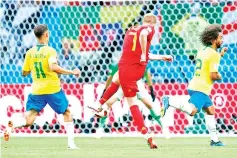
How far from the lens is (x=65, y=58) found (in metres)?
15.2

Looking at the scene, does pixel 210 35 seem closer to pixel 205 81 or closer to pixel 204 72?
pixel 204 72

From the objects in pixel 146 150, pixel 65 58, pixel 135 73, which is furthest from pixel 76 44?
pixel 146 150

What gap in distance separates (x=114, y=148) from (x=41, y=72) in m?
1.32

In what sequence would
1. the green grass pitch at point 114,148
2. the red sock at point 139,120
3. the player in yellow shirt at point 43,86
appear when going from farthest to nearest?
the player in yellow shirt at point 43,86, the red sock at point 139,120, the green grass pitch at point 114,148

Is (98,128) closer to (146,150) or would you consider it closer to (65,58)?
(65,58)

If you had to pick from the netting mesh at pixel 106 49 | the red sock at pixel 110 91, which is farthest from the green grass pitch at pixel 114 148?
the netting mesh at pixel 106 49

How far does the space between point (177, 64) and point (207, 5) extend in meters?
1.06

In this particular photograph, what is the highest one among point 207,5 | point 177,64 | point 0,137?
point 207,5

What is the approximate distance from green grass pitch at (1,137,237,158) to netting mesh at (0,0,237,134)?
3.38ft

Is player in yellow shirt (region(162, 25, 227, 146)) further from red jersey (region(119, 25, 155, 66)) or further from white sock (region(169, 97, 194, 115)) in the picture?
red jersey (region(119, 25, 155, 66))

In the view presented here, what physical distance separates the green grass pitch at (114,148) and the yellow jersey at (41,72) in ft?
2.46

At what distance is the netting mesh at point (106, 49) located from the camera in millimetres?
14501

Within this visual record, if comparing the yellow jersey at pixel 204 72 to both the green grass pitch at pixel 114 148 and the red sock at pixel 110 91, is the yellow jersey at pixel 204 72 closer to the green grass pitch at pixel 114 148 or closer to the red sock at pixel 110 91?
the green grass pitch at pixel 114 148

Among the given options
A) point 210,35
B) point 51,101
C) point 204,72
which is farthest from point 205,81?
point 51,101
